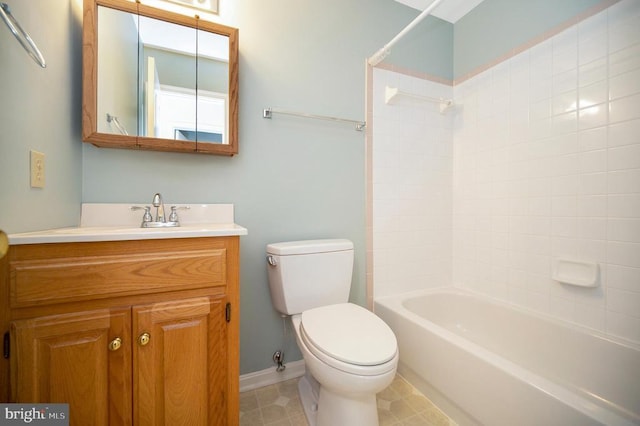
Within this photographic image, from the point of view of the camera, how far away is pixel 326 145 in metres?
1.55

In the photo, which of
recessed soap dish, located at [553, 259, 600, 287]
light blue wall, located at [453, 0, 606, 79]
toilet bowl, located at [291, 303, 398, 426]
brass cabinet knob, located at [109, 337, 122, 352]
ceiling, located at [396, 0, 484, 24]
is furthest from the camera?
ceiling, located at [396, 0, 484, 24]

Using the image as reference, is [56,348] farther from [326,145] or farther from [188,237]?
[326,145]

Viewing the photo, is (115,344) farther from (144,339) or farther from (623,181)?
(623,181)

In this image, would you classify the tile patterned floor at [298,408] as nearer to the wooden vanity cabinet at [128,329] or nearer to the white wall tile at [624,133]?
the wooden vanity cabinet at [128,329]

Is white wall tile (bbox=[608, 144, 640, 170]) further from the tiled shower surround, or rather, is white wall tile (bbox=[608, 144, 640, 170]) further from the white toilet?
the white toilet

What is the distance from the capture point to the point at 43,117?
0.89 meters

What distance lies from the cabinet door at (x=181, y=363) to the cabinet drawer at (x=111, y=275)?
73mm

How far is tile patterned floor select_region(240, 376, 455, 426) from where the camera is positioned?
117 cm

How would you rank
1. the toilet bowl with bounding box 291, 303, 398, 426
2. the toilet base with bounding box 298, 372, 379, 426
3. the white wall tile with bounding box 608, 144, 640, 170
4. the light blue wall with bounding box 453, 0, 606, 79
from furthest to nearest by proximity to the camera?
the light blue wall with bounding box 453, 0, 606, 79
the white wall tile with bounding box 608, 144, 640, 170
the toilet base with bounding box 298, 372, 379, 426
the toilet bowl with bounding box 291, 303, 398, 426

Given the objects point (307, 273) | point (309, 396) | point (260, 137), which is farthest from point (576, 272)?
point (260, 137)

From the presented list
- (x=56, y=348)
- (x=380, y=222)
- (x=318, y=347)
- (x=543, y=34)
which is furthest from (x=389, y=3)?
(x=56, y=348)

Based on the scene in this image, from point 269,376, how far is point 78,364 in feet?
3.03

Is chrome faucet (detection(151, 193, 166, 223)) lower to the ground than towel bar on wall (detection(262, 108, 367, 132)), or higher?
lower
